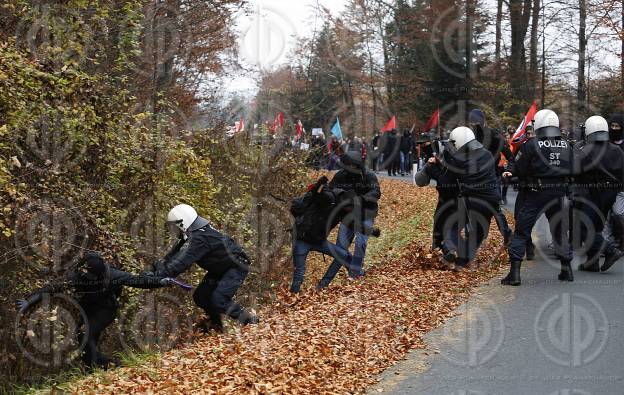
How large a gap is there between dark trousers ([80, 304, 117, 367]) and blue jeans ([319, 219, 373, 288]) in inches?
138

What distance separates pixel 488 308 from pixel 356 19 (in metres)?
46.2

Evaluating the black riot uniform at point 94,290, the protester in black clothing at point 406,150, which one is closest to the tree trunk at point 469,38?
the protester in black clothing at point 406,150

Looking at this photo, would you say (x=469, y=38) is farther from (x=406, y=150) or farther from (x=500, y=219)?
(x=500, y=219)

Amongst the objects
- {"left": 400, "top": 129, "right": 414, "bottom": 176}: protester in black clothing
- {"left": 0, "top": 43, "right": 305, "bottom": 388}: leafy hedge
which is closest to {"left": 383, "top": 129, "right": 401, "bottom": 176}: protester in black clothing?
{"left": 400, "top": 129, "right": 414, "bottom": 176}: protester in black clothing

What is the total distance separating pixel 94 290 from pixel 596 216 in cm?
723

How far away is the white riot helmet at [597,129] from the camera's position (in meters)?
12.5

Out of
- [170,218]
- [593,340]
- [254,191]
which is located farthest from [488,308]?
[254,191]

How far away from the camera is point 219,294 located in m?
10.7

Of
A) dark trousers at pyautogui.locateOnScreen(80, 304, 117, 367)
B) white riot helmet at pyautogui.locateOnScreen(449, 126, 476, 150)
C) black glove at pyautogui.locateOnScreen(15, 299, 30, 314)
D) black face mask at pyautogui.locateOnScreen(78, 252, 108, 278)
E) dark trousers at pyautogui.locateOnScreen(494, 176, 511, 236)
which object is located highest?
white riot helmet at pyautogui.locateOnScreen(449, 126, 476, 150)

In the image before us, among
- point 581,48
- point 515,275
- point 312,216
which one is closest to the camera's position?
point 515,275

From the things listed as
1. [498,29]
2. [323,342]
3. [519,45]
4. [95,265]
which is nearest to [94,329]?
[95,265]

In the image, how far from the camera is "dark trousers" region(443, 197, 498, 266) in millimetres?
12617

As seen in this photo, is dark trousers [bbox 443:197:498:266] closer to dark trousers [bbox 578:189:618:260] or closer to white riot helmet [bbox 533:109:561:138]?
dark trousers [bbox 578:189:618:260]

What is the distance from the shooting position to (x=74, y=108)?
11234 millimetres
